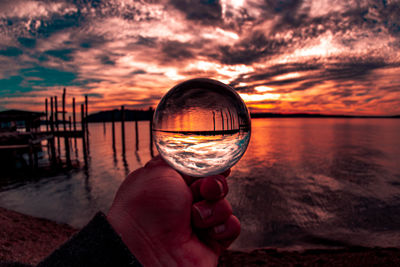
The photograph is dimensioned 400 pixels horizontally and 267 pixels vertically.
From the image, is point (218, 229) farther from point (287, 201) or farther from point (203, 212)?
point (287, 201)

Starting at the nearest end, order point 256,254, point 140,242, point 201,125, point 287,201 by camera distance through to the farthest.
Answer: point 201,125
point 140,242
point 256,254
point 287,201

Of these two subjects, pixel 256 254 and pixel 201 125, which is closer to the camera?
pixel 201 125

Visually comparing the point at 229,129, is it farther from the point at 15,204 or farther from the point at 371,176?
the point at 371,176

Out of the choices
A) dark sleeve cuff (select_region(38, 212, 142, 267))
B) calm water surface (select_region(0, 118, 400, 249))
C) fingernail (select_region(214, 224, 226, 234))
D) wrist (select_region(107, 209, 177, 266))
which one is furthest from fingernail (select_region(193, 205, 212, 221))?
calm water surface (select_region(0, 118, 400, 249))

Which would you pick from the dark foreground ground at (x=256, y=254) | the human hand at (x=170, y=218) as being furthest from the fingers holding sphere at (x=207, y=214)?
the dark foreground ground at (x=256, y=254)

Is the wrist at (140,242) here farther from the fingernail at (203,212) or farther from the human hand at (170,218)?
the fingernail at (203,212)

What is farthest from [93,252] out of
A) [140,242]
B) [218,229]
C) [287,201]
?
[287,201]
